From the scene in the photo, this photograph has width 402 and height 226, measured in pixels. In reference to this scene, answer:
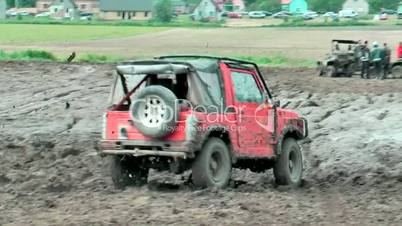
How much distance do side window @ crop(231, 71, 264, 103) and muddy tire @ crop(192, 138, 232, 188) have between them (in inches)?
33.3

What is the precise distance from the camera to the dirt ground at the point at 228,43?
5194 cm

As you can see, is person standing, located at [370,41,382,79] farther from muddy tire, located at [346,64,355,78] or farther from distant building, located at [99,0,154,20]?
distant building, located at [99,0,154,20]

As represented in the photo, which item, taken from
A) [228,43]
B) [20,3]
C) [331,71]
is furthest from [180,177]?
[20,3]

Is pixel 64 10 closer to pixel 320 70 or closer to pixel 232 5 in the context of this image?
pixel 232 5

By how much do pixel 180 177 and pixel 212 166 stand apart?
2.21 metres

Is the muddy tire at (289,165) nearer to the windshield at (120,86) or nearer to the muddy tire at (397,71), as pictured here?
the windshield at (120,86)

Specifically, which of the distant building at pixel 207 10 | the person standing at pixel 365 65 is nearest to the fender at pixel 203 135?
the person standing at pixel 365 65

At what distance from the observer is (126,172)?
1348cm

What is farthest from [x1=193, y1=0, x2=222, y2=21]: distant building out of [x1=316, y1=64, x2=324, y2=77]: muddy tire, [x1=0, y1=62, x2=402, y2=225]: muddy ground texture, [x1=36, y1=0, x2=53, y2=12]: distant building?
[x1=0, y1=62, x2=402, y2=225]: muddy ground texture

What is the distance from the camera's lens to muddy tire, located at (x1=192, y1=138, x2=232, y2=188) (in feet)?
40.8

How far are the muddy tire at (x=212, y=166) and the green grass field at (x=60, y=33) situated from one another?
165 ft

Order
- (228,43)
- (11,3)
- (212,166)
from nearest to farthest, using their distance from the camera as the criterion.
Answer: (212,166)
(228,43)
(11,3)

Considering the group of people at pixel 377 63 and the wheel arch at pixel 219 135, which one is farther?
the group of people at pixel 377 63

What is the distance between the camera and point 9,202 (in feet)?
36.5
